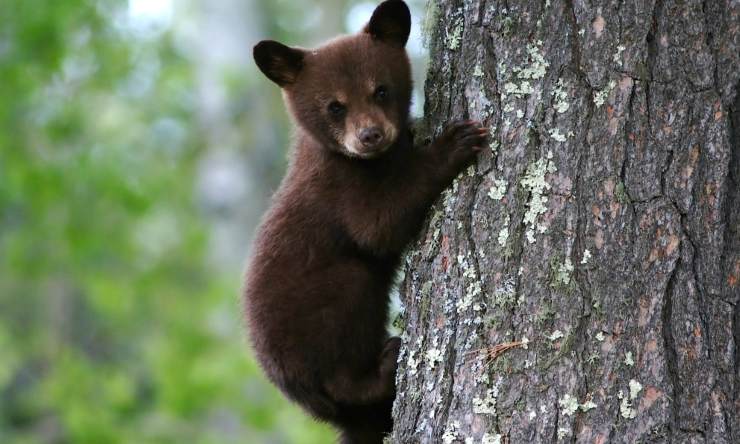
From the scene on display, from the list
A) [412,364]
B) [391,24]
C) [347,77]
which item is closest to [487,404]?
[412,364]

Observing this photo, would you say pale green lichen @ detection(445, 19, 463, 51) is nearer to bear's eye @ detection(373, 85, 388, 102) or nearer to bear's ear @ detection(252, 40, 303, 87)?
bear's eye @ detection(373, 85, 388, 102)

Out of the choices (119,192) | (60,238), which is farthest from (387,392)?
(60,238)

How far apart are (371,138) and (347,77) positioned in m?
0.55

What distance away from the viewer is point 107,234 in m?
12.4

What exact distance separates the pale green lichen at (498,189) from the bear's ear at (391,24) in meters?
1.29

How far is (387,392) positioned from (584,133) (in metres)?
1.41

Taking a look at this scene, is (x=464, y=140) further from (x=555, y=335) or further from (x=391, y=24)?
(x=391, y=24)

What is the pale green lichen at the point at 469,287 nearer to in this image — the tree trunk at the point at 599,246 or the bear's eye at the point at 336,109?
the tree trunk at the point at 599,246

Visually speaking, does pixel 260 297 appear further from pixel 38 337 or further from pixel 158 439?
pixel 38 337

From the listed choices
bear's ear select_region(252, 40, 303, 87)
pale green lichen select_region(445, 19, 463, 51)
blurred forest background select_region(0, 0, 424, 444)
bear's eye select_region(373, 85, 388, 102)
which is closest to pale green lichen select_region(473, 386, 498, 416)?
pale green lichen select_region(445, 19, 463, 51)

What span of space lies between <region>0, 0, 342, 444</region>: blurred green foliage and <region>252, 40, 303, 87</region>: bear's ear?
5727mm

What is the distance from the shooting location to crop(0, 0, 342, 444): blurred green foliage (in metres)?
11.4

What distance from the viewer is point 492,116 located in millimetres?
3340

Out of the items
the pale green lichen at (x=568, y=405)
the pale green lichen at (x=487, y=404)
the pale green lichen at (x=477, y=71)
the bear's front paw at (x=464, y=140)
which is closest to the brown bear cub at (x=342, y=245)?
the bear's front paw at (x=464, y=140)
